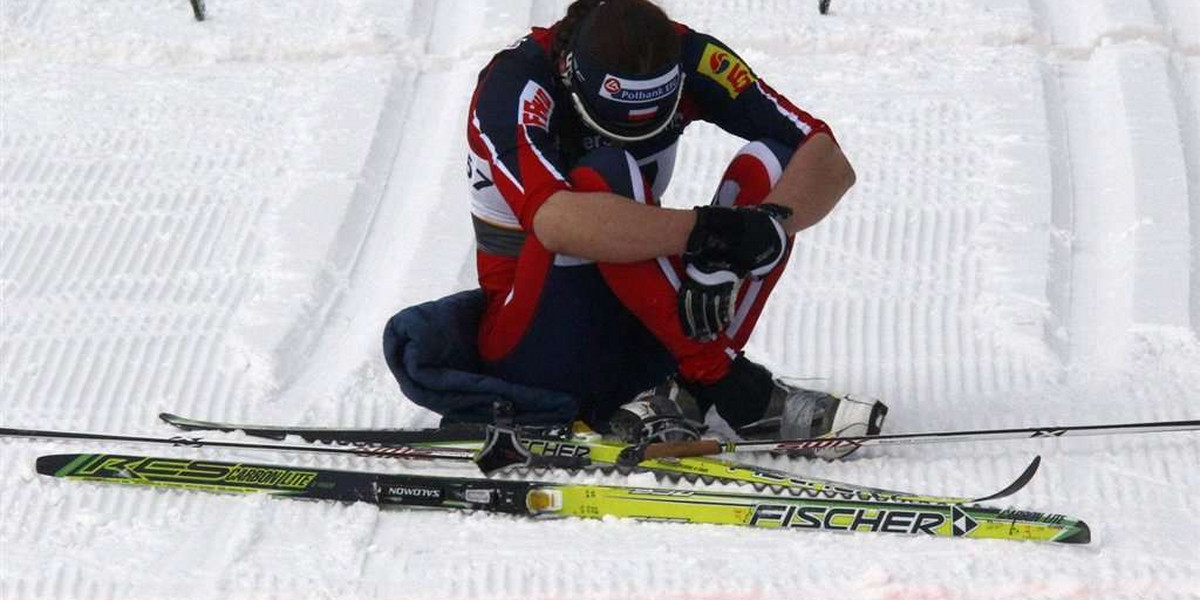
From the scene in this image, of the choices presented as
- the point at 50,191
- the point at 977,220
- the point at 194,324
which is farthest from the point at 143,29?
the point at 977,220

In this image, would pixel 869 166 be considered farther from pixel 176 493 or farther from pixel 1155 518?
pixel 176 493

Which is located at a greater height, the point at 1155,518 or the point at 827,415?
the point at 1155,518

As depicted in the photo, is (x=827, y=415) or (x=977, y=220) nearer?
(x=827, y=415)

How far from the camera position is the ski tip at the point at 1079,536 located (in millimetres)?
2965

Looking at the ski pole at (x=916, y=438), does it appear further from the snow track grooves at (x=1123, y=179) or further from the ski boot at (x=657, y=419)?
the snow track grooves at (x=1123, y=179)

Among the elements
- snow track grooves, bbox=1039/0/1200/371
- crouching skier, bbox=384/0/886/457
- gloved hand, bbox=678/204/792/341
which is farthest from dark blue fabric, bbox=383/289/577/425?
snow track grooves, bbox=1039/0/1200/371

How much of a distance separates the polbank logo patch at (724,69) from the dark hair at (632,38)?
27 cm

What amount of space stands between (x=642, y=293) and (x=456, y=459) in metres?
0.57

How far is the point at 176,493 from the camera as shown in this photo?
3.40m

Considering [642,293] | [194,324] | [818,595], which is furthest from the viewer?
[194,324]

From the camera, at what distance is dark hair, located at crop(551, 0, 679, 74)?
9.97 feet

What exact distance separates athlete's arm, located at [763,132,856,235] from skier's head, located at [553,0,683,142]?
28 centimetres

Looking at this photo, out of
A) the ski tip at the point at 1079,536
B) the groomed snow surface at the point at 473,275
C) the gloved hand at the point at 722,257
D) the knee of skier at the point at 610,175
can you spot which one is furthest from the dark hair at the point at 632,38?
the ski tip at the point at 1079,536

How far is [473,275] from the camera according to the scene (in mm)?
4332
